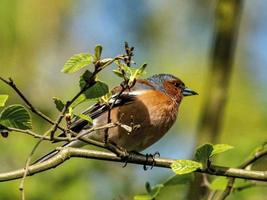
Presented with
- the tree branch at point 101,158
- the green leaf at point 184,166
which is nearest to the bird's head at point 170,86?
the tree branch at point 101,158

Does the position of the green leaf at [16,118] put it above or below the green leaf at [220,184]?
above

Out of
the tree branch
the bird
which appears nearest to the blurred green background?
the bird

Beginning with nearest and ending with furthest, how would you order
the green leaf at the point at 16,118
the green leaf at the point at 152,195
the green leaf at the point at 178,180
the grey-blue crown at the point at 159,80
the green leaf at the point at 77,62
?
the green leaf at the point at 77,62, the green leaf at the point at 16,118, the green leaf at the point at 152,195, the green leaf at the point at 178,180, the grey-blue crown at the point at 159,80

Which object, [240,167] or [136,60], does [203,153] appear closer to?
[240,167]

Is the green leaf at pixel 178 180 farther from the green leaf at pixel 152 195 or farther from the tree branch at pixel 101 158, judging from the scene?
the tree branch at pixel 101 158

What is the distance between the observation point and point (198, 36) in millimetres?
11133

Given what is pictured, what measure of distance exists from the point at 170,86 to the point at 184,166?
310 cm

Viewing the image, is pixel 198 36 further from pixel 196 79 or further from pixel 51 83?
pixel 51 83

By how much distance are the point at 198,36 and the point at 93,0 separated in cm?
181

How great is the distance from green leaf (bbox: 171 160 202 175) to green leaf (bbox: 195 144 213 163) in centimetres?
15

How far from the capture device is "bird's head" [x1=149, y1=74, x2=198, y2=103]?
657 centimetres

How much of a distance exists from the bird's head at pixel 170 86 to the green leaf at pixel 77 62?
3.26m

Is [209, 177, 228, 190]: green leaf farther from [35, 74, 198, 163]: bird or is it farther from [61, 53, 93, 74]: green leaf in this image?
[61, 53, 93, 74]: green leaf

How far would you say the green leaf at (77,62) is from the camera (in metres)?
3.24
